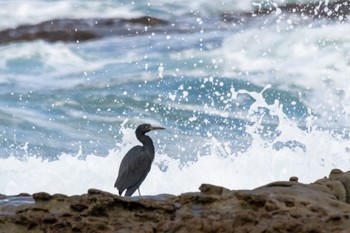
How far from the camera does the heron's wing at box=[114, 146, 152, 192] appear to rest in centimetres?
1361

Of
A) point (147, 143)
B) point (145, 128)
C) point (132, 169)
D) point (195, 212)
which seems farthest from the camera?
point (145, 128)

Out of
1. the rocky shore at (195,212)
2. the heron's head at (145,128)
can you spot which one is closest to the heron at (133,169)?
the heron's head at (145,128)

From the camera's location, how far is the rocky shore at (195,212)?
4.50m

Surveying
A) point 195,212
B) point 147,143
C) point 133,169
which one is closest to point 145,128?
point 147,143

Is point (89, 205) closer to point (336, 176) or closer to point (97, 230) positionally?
point (97, 230)

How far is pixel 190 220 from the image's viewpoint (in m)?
4.54

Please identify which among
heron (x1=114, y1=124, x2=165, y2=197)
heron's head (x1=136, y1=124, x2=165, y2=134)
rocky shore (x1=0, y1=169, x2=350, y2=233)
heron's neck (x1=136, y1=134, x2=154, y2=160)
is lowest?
rocky shore (x1=0, y1=169, x2=350, y2=233)

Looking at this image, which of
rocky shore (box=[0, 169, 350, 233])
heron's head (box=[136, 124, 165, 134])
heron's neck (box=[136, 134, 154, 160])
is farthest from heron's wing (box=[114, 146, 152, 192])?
rocky shore (box=[0, 169, 350, 233])

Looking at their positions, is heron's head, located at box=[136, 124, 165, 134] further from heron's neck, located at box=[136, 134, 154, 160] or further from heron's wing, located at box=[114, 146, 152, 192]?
heron's wing, located at box=[114, 146, 152, 192]

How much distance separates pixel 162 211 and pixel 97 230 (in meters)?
0.49

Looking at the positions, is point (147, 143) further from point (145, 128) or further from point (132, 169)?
point (132, 169)

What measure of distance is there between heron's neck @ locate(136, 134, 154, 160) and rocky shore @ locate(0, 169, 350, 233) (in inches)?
356

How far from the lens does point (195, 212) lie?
4828 millimetres

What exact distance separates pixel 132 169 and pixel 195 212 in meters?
8.92
